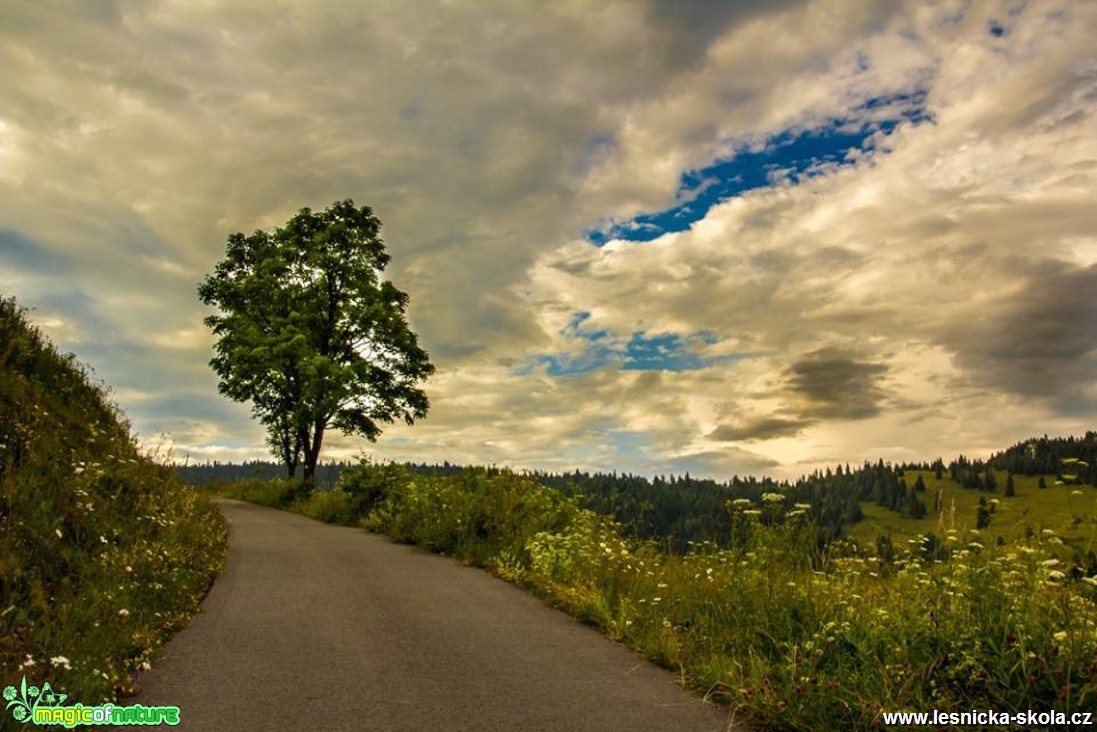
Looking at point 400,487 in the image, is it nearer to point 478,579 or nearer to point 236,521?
point 236,521

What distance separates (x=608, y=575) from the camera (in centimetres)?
977

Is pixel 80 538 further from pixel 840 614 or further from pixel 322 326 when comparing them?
pixel 322 326

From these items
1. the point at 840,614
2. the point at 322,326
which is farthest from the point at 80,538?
the point at 322,326

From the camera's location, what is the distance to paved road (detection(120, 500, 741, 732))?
17.9 feet

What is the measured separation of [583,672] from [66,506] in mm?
7235

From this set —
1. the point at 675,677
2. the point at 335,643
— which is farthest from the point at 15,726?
the point at 675,677

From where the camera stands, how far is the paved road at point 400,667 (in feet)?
17.9

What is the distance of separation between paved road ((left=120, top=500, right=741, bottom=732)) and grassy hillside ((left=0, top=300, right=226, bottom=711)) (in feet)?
1.56

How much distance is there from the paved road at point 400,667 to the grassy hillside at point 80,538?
1.56 feet

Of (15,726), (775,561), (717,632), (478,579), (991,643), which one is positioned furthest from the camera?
(478,579)

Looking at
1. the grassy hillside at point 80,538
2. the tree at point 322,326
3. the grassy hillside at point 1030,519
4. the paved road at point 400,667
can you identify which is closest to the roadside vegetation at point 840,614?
the grassy hillside at point 1030,519

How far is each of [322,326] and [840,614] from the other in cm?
3193

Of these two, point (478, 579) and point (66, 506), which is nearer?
point (66, 506)

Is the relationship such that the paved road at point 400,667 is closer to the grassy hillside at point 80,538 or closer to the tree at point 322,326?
the grassy hillside at point 80,538
